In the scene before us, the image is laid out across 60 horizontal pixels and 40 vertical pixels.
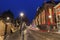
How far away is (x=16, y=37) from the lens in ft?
32.8

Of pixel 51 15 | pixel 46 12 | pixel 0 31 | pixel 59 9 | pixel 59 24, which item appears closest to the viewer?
pixel 0 31

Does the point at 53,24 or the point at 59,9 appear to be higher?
the point at 59,9

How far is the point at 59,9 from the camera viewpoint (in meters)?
39.2

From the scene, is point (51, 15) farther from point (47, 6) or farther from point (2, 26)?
point (2, 26)

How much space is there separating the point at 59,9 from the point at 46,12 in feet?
36.6

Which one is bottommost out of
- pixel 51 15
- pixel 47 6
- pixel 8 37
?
pixel 8 37

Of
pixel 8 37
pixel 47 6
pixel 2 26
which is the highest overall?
pixel 47 6

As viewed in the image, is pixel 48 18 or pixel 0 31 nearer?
pixel 0 31

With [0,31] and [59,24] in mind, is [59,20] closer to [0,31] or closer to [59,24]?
→ [59,24]

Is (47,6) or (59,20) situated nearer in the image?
(59,20)

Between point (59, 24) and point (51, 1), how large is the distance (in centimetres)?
1792

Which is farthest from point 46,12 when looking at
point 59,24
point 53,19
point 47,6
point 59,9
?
point 59,24

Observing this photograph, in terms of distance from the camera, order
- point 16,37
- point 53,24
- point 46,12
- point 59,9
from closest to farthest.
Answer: point 16,37, point 59,9, point 53,24, point 46,12

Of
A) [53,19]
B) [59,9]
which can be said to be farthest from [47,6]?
[59,9]
